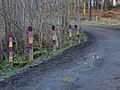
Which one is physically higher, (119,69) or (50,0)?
(50,0)

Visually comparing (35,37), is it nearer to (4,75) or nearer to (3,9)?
(3,9)

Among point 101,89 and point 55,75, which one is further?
point 55,75

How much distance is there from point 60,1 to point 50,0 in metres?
1.91

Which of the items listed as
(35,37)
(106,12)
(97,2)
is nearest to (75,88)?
(35,37)

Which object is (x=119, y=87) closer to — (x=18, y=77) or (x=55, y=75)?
(x=55, y=75)

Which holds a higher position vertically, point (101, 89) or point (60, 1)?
point (60, 1)

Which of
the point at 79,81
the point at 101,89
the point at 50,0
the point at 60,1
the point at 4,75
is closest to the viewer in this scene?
the point at 101,89

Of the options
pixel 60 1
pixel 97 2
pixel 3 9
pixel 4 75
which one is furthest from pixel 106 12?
pixel 4 75

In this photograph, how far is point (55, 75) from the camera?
9.58 metres

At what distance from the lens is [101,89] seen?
7.77 metres

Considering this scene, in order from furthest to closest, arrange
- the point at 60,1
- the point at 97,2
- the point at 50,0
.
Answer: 1. the point at 97,2
2. the point at 60,1
3. the point at 50,0

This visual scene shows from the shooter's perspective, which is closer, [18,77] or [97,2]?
[18,77]

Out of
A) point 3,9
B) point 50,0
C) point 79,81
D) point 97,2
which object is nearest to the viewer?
point 79,81

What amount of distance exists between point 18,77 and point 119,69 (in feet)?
10.7
